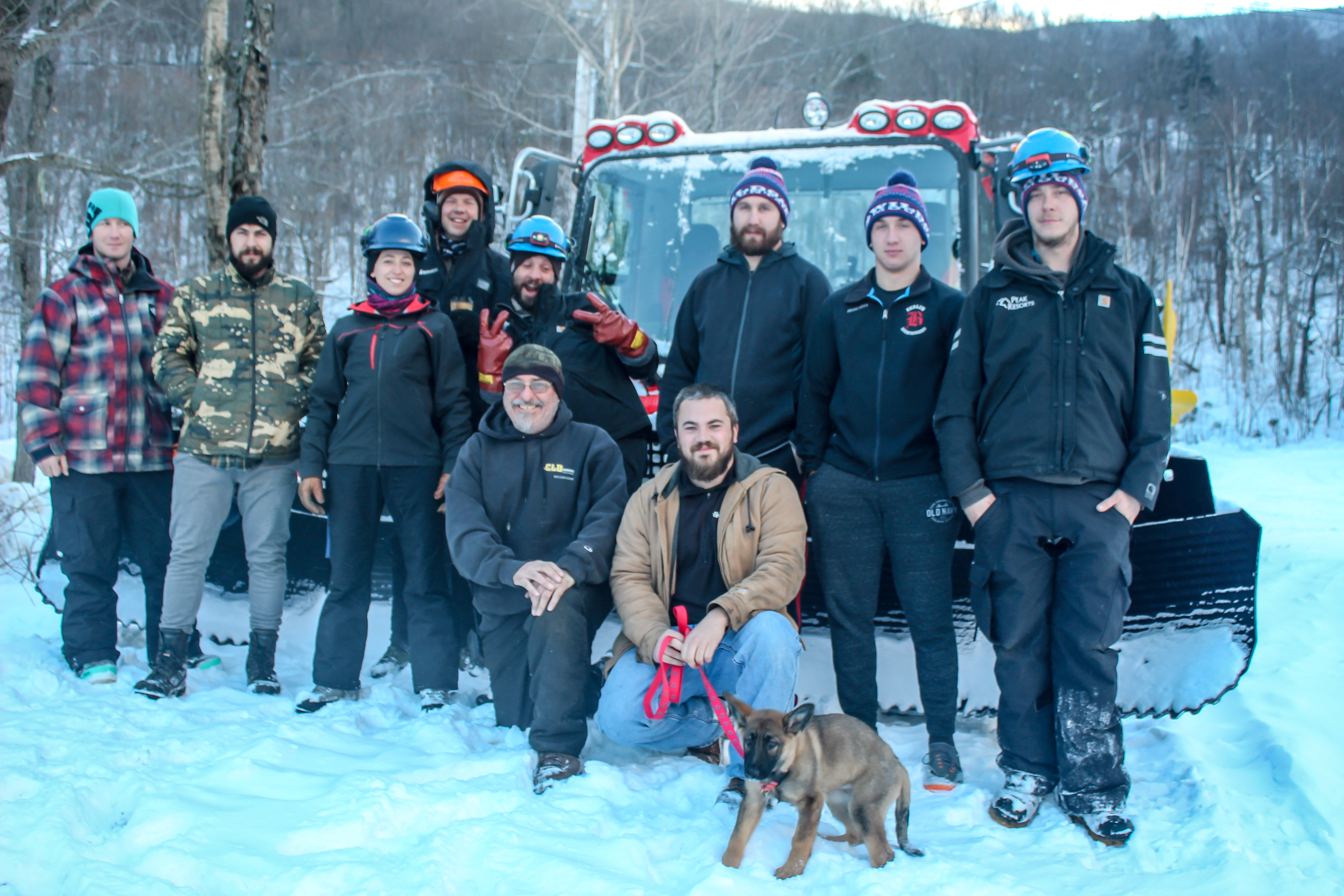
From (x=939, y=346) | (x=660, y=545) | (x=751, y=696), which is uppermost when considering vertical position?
(x=939, y=346)

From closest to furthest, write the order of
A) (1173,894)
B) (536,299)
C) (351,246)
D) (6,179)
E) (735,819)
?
(1173,894) < (735,819) < (536,299) < (6,179) < (351,246)

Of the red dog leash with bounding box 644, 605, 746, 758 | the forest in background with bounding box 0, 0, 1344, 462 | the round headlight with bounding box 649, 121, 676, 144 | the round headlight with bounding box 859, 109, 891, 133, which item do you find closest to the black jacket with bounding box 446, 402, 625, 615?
the red dog leash with bounding box 644, 605, 746, 758

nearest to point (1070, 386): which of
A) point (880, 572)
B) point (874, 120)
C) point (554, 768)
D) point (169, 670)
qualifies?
point (880, 572)

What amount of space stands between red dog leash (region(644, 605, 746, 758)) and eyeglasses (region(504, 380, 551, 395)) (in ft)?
3.10

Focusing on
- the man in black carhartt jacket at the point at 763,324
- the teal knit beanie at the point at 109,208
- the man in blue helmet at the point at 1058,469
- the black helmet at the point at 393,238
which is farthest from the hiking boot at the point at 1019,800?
the teal knit beanie at the point at 109,208

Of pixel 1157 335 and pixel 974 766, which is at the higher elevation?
pixel 1157 335

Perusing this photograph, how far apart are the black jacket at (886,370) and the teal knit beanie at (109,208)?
2.83 m

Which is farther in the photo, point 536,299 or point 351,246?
point 351,246

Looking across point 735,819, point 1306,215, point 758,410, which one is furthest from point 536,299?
point 1306,215

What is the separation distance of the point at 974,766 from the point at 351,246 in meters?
24.2

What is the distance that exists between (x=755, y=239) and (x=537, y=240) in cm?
98

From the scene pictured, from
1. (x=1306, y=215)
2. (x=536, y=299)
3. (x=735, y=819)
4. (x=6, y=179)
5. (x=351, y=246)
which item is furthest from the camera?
(x=351, y=246)

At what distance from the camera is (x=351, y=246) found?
2438cm

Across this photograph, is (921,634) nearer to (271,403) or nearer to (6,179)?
(271,403)
